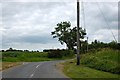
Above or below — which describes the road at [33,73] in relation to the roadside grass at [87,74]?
below

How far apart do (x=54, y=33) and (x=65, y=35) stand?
17.4 ft

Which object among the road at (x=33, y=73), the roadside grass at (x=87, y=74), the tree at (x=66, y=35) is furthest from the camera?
the tree at (x=66, y=35)

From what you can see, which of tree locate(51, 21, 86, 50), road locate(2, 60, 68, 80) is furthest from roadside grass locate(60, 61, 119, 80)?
tree locate(51, 21, 86, 50)

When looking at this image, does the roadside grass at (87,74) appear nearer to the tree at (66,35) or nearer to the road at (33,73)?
the road at (33,73)

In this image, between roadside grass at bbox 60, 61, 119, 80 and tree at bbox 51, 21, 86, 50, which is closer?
roadside grass at bbox 60, 61, 119, 80

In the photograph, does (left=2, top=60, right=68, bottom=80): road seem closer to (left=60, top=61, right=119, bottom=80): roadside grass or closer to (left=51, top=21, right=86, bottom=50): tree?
(left=60, top=61, right=119, bottom=80): roadside grass

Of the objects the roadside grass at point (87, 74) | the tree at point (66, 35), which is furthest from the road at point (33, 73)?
the tree at point (66, 35)

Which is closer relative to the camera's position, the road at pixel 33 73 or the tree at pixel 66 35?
the road at pixel 33 73

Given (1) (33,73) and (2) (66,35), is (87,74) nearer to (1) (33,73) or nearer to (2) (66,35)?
(1) (33,73)

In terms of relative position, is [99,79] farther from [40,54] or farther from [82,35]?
[82,35]

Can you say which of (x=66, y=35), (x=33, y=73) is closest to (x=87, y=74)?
(x=33, y=73)

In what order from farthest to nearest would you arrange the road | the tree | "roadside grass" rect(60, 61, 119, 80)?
the tree → the road → "roadside grass" rect(60, 61, 119, 80)

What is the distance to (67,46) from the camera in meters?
135

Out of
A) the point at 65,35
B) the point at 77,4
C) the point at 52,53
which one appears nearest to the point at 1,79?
the point at 77,4
